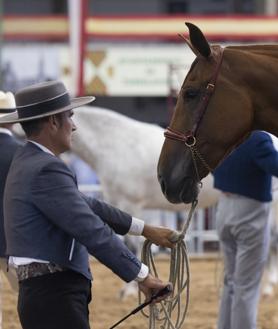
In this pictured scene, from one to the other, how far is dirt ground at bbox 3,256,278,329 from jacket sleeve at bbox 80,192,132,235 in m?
3.49

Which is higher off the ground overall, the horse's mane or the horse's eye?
the horse's mane

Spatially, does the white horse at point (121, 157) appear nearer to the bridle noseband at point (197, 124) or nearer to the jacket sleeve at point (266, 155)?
the jacket sleeve at point (266, 155)

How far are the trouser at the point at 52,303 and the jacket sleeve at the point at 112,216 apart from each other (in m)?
0.44

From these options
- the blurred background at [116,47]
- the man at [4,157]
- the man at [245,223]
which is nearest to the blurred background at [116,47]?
the blurred background at [116,47]

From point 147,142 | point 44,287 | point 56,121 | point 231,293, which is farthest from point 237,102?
point 147,142

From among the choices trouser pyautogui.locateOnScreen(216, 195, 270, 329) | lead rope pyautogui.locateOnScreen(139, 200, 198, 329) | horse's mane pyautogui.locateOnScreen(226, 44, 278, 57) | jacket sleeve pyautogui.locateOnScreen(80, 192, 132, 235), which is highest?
horse's mane pyautogui.locateOnScreen(226, 44, 278, 57)

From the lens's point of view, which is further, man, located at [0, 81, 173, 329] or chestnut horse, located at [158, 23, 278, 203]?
chestnut horse, located at [158, 23, 278, 203]

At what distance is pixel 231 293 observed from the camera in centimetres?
644

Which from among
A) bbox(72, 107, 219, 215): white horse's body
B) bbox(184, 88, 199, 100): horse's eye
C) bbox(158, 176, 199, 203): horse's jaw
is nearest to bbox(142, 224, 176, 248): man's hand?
bbox(158, 176, 199, 203): horse's jaw

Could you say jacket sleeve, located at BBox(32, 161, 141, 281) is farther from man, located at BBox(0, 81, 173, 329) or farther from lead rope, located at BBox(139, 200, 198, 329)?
lead rope, located at BBox(139, 200, 198, 329)

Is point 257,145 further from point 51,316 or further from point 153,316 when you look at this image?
point 51,316

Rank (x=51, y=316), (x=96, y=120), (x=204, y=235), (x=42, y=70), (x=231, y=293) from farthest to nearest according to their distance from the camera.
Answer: (x=42, y=70)
(x=204, y=235)
(x=96, y=120)
(x=231, y=293)
(x=51, y=316)

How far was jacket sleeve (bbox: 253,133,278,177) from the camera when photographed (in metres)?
5.71

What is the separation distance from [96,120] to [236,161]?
4289 mm
